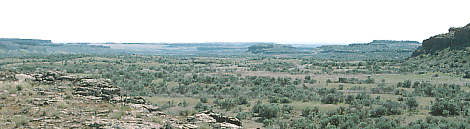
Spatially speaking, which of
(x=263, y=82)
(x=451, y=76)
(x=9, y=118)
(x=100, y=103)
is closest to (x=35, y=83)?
(x=100, y=103)

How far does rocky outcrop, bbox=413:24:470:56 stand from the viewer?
173ft

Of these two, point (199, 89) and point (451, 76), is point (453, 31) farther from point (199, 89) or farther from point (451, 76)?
point (199, 89)

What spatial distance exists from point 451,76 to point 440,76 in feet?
4.21

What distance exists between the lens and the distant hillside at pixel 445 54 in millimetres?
44916

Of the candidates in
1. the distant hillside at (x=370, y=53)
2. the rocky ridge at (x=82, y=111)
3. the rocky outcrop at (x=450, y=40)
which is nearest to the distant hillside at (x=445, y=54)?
the rocky outcrop at (x=450, y=40)

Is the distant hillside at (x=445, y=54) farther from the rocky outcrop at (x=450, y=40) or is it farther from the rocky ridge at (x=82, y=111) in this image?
the rocky ridge at (x=82, y=111)

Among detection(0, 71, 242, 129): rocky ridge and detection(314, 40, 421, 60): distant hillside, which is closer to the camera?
detection(0, 71, 242, 129): rocky ridge

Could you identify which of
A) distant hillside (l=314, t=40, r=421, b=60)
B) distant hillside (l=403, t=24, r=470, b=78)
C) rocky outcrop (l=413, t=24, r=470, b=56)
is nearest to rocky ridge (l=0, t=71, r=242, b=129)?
distant hillside (l=403, t=24, r=470, b=78)

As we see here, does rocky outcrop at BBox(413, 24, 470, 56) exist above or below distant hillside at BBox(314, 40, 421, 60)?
above

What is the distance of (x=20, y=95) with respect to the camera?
14.2m

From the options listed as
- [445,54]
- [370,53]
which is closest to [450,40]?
[445,54]

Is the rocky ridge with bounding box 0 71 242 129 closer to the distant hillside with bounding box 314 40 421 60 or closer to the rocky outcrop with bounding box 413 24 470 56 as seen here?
the rocky outcrop with bounding box 413 24 470 56

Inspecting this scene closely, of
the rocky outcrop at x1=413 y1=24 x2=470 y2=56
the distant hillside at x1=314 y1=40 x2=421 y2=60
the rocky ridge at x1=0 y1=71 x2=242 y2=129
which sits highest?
the rocky outcrop at x1=413 y1=24 x2=470 y2=56

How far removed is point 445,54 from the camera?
172ft
